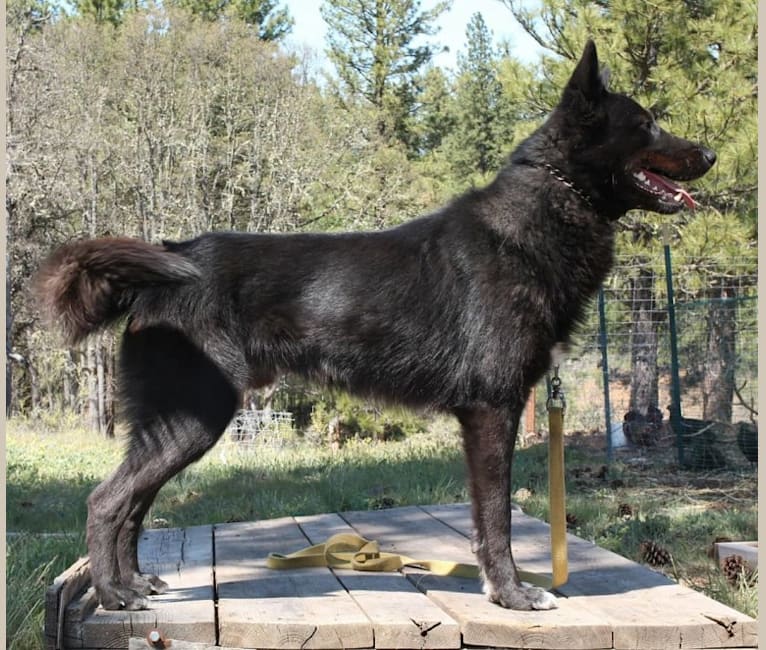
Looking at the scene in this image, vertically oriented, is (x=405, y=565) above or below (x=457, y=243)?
below

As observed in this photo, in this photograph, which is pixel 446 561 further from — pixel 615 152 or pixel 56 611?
pixel 615 152

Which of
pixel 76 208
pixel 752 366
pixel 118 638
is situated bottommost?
pixel 118 638

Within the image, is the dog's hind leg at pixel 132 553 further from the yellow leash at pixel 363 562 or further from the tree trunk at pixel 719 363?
the tree trunk at pixel 719 363

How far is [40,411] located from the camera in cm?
1392

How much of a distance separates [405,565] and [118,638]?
4.35ft

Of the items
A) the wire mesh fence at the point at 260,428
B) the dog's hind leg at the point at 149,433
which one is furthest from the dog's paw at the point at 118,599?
the wire mesh fence at the point at 260,428

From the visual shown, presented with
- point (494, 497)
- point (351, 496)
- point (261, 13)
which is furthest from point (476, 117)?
point (494, 497)

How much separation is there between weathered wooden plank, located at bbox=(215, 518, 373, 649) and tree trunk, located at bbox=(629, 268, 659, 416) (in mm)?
7020

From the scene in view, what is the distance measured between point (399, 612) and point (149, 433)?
1.07 metres

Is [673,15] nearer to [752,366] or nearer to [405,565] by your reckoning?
[752,366]

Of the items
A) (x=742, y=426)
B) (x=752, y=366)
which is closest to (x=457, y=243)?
(x=742, y=426)

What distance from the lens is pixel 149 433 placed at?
10.2ft

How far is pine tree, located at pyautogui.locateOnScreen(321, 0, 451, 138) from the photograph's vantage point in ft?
68.2

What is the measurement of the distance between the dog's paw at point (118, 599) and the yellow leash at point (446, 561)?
804mm
